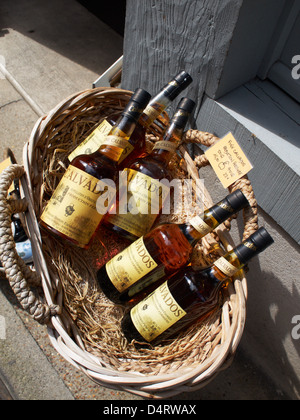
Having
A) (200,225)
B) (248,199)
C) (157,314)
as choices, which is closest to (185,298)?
(157,314)

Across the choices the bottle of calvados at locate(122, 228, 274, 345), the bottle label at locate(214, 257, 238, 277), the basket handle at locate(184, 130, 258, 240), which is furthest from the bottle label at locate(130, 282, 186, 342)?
the basket handle at locate(184, 130, 258, 240)

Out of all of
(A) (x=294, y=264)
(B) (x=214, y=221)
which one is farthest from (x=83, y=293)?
(A) (x=294, y=264)

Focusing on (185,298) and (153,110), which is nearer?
(185,298)

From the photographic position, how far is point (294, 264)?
1087mm

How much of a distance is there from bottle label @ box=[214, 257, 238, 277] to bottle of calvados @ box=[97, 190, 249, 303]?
0.28 ft

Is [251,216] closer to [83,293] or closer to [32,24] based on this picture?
[83,293]

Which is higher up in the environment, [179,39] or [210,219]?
[179,39]

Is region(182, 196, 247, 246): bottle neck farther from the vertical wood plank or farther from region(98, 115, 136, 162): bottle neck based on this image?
the vertical wood plank

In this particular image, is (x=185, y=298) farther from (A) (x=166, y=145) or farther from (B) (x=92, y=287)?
(A) (x=166, y=145)

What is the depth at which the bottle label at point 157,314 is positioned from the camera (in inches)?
34.8

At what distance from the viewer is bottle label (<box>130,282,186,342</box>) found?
2.90 ft

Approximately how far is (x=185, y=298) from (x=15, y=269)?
1.43 feet

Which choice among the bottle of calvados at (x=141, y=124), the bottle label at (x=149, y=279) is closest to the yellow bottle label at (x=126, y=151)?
the bottle of calvados at (x=141, y=124)

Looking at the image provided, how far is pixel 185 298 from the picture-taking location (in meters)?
0.94
